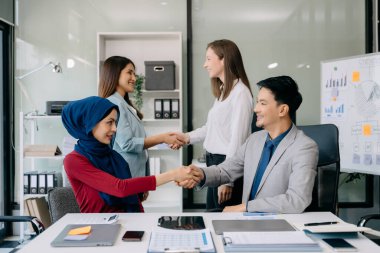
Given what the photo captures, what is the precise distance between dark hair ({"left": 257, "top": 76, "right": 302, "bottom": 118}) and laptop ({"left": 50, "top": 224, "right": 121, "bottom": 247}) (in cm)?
109

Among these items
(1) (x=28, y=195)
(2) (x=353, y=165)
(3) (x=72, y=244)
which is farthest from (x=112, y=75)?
(2) (x=353, y=165)

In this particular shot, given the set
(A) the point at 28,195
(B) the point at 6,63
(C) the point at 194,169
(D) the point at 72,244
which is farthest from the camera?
(B) the point at 6,63

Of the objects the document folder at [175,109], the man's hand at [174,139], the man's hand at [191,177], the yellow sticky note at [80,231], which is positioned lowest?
the yellow sticky note at [80,231]

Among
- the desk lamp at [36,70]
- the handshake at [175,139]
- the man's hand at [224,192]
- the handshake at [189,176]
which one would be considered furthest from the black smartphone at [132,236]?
the desk lamp at [36,70]

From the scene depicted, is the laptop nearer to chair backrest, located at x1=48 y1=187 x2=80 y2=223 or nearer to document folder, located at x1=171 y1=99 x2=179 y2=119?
chair backrest, located at x1=48 y1=187 x2=80 y2=223

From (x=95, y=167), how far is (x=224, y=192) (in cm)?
80

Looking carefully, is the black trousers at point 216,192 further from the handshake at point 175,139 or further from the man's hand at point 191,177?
the handshake at point 175,139

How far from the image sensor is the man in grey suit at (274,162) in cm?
187

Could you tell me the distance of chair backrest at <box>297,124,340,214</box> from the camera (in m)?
2.31

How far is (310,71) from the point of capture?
Answer: 4473 millimetres

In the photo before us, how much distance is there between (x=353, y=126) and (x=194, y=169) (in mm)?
2004

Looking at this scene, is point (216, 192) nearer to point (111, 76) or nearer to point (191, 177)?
point (191, 177)

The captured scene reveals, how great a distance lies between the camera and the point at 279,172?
2000 millimetres

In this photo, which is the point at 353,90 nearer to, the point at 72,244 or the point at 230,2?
the point at 230,2
